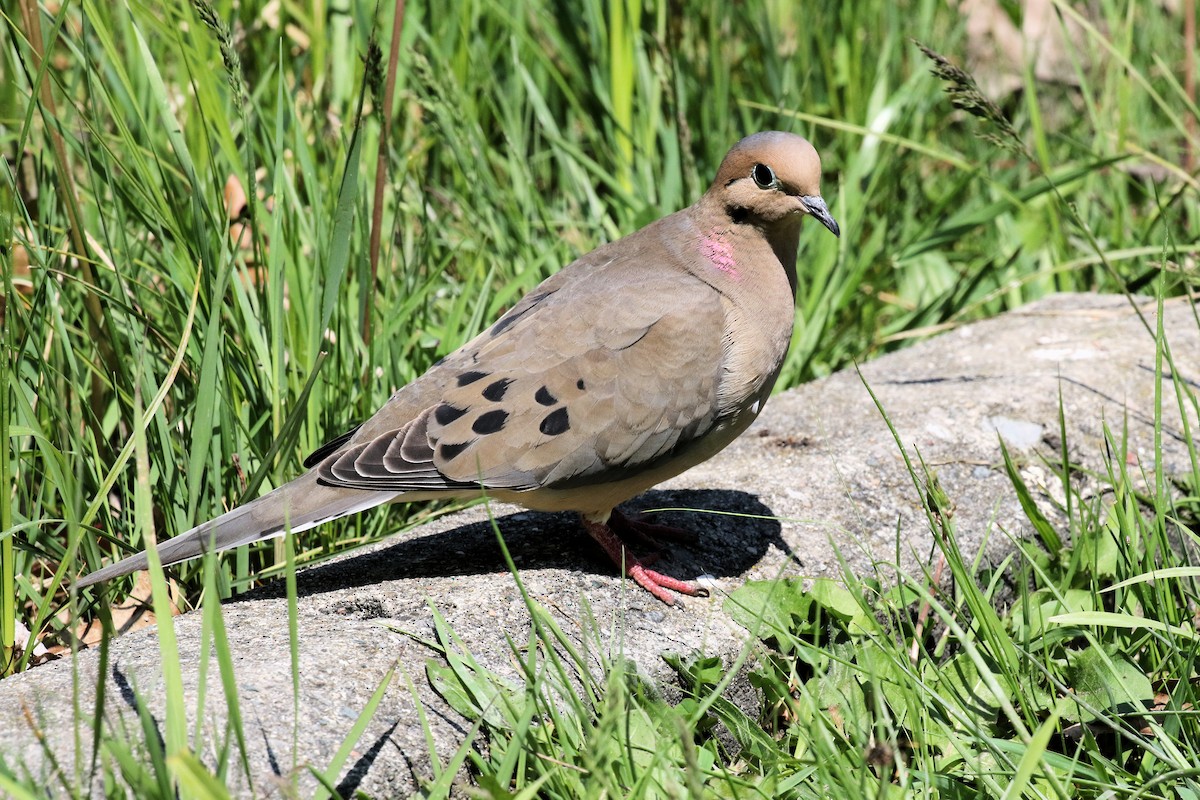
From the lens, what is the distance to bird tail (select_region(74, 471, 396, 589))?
97.5 inches

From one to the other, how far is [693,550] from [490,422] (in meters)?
0.65

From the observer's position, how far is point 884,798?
5.79 ft

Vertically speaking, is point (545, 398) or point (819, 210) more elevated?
point (819, 210)

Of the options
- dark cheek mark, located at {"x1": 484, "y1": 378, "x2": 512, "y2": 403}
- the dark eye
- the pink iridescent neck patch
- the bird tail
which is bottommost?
the bird tail

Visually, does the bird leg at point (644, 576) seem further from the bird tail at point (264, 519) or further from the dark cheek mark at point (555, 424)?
the bird tail at point (264, 519)

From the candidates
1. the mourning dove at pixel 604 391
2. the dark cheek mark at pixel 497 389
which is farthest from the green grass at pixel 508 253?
the dark cheek mark at pixel 497 389

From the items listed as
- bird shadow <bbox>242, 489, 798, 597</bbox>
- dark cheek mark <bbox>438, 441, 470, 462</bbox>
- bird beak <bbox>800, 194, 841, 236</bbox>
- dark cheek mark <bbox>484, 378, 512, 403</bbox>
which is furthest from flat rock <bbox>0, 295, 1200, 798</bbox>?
bird beak <bbox>800, 194, 841, 236</bbox>

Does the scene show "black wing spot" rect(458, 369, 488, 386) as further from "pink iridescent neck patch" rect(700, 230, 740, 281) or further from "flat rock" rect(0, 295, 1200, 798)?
"pink iridescent neck patch" rect(700, 230, 740, 281)

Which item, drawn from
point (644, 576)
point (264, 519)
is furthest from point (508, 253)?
point (264, 519)

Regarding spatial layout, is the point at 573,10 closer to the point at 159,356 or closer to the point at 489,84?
the point at 489,84

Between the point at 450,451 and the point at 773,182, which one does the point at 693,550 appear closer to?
the point at 450,451

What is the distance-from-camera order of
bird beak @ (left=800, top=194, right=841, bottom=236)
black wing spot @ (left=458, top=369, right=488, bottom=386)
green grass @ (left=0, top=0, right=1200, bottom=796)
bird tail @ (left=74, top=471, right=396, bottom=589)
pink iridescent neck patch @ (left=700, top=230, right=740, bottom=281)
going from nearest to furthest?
green grass @ (left=0, top=0, right=1200, bottom=796) < bird tail @ (left=74, top=471, right=396, bottom=589) < black wing spot @ (left=458, top=369, right=488, bottom=386) < bird beak @ (left=800, top=194, right=841, bottom=236) < pink iridescent neck patch @ (left=700, top=230, right=740, bottom=281)

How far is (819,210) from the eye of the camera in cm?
301

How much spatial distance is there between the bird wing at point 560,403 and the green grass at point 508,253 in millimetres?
264
